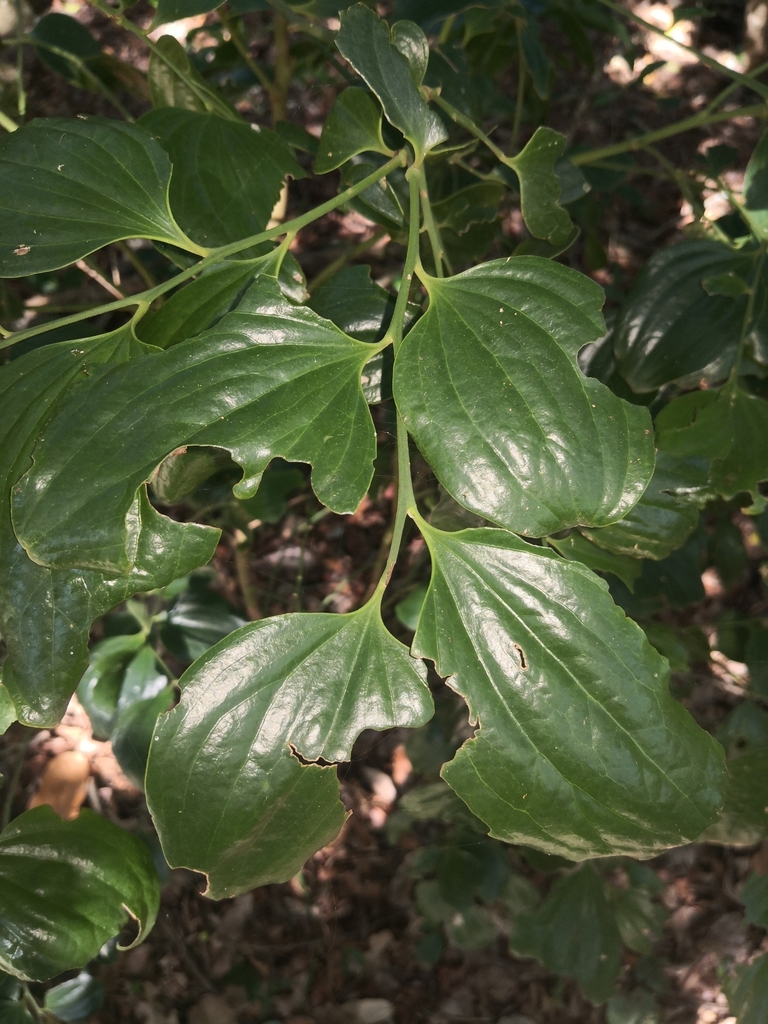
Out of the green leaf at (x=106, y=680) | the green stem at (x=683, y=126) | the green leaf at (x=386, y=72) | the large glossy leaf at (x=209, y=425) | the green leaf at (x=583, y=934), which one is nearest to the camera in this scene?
the large glossy leaf at (x=209, y=425)

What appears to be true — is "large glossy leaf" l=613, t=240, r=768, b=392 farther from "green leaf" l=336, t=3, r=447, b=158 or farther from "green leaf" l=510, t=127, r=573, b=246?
"green leaf" l=336, t=3, r=447, b=158

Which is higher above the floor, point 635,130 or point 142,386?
point 142,386

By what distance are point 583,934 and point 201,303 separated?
1140 millimetres

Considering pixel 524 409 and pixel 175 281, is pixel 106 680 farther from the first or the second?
pixel 524 409

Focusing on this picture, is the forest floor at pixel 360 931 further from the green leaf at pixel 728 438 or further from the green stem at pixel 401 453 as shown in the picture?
the green stem at pixel 401 453

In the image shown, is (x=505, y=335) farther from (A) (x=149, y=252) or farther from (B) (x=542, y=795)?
(A) (x=149, y=252)

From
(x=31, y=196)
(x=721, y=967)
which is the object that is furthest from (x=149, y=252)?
(x=721, y=967)

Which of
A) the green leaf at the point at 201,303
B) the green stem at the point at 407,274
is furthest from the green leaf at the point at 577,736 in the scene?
the green leaf at the point at 201,303

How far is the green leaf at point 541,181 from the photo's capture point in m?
0.65

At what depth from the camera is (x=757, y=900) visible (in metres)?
0.94

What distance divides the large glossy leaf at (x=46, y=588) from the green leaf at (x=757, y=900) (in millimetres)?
842

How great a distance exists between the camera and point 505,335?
510mm

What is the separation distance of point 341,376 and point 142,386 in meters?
0.12

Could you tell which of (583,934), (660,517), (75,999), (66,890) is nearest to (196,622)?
(66,890)
